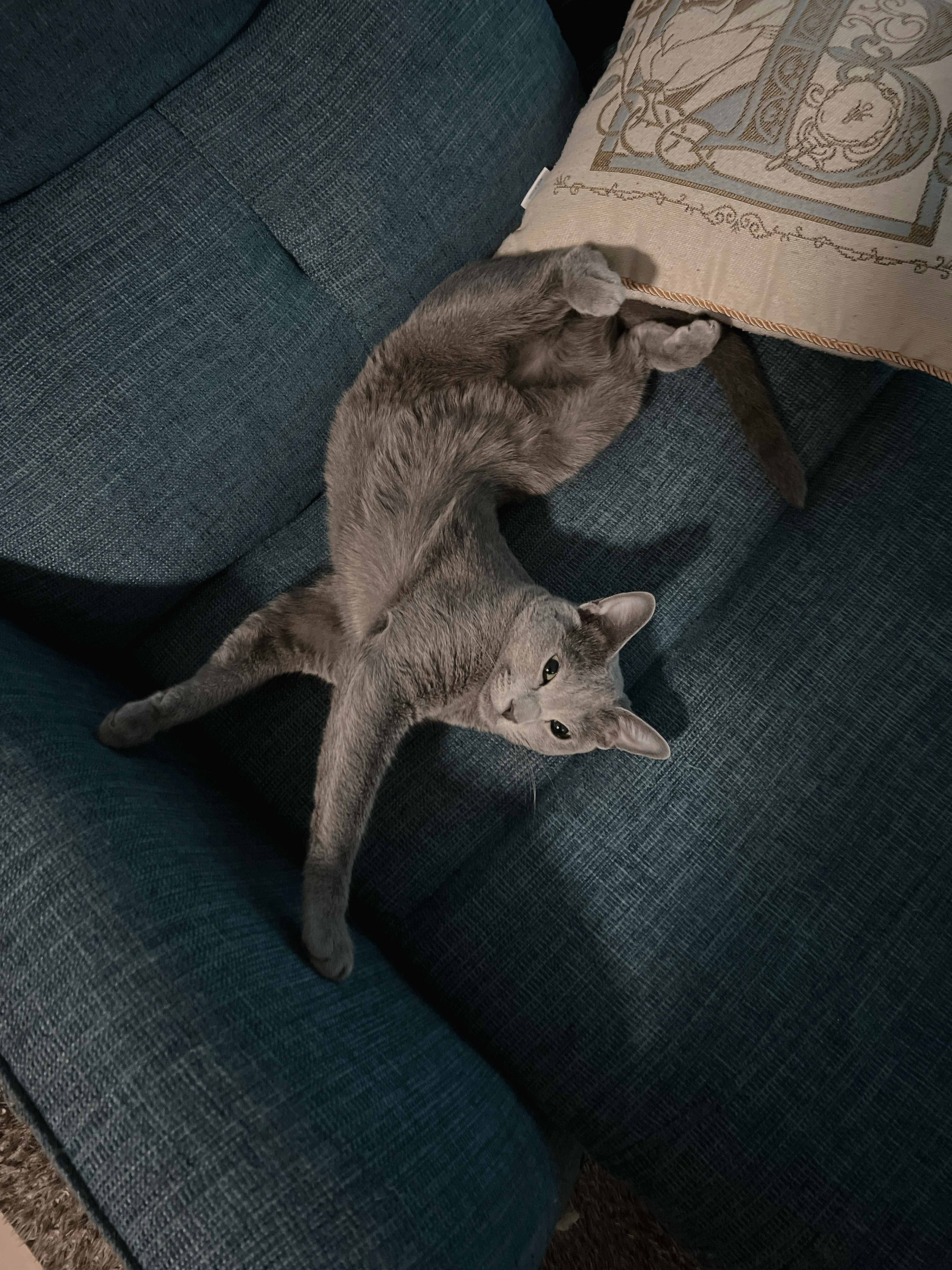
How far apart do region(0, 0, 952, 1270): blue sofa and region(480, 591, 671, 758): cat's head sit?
116 millimetres

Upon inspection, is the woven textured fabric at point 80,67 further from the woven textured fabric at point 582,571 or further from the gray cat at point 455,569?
the woven textured fabric at point 582,571

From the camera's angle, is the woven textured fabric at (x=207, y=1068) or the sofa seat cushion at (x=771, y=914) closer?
the woven textured fabric at (x=207, y=1068)

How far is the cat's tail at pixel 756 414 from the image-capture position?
120cm

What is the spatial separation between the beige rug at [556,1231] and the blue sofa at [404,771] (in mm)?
356

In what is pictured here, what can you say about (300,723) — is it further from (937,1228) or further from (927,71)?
(927,71)

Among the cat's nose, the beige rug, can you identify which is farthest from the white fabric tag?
the beige rug

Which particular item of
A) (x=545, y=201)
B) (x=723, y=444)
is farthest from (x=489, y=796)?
(x=545, y=201)

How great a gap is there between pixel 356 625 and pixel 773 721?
2.39ft

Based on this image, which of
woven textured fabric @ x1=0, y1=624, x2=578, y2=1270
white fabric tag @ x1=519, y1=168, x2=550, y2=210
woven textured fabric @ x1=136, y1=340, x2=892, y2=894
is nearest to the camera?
woven textured fabric @ x1=0, y1=624, x2=578, y2=1270

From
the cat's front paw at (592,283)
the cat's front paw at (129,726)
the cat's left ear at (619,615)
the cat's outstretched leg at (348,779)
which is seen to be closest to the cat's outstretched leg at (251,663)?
the cat's front paw at (129,726)

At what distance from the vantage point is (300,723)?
4.10 ft

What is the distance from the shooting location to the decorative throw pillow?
3.34 ft

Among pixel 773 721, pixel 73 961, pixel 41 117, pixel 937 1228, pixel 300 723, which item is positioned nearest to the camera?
pixel 73 961

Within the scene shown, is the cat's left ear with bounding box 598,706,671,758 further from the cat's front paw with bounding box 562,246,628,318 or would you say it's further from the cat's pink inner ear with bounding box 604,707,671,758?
the cat's front paw with bounding box 562,246,628,318
